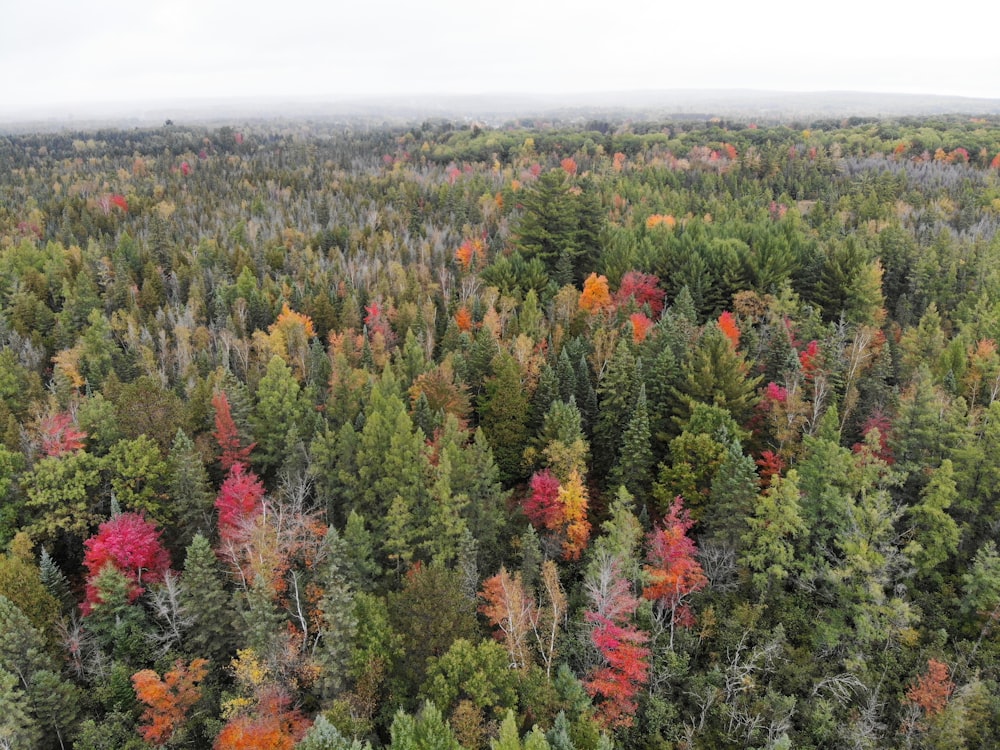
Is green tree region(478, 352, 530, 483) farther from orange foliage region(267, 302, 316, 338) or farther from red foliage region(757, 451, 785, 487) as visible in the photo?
orange foliage region(267, 302, 316, 338)

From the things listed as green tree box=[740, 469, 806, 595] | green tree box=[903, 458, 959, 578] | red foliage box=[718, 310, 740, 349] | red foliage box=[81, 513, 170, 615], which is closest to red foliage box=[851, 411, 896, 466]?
green tree box=[903, 458, 959, 578]

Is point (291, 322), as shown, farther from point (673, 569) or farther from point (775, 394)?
point (775, 394)

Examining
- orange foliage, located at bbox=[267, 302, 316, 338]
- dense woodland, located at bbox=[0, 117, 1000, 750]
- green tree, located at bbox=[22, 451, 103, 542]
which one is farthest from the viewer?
orange foliage, located at bbox=[267, 302, 316, 338]

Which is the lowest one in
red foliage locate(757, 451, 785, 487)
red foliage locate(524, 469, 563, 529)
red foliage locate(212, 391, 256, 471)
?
red foliage locate(524, 469, 563, 529)

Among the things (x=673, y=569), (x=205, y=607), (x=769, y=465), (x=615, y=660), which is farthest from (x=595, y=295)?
(x=205, y=607)

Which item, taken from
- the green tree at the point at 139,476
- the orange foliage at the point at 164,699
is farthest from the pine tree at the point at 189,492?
the orange foliage at the point at 164,699

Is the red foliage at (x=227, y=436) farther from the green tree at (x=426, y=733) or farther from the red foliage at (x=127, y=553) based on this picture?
the green tree at (x=426, y=733)
